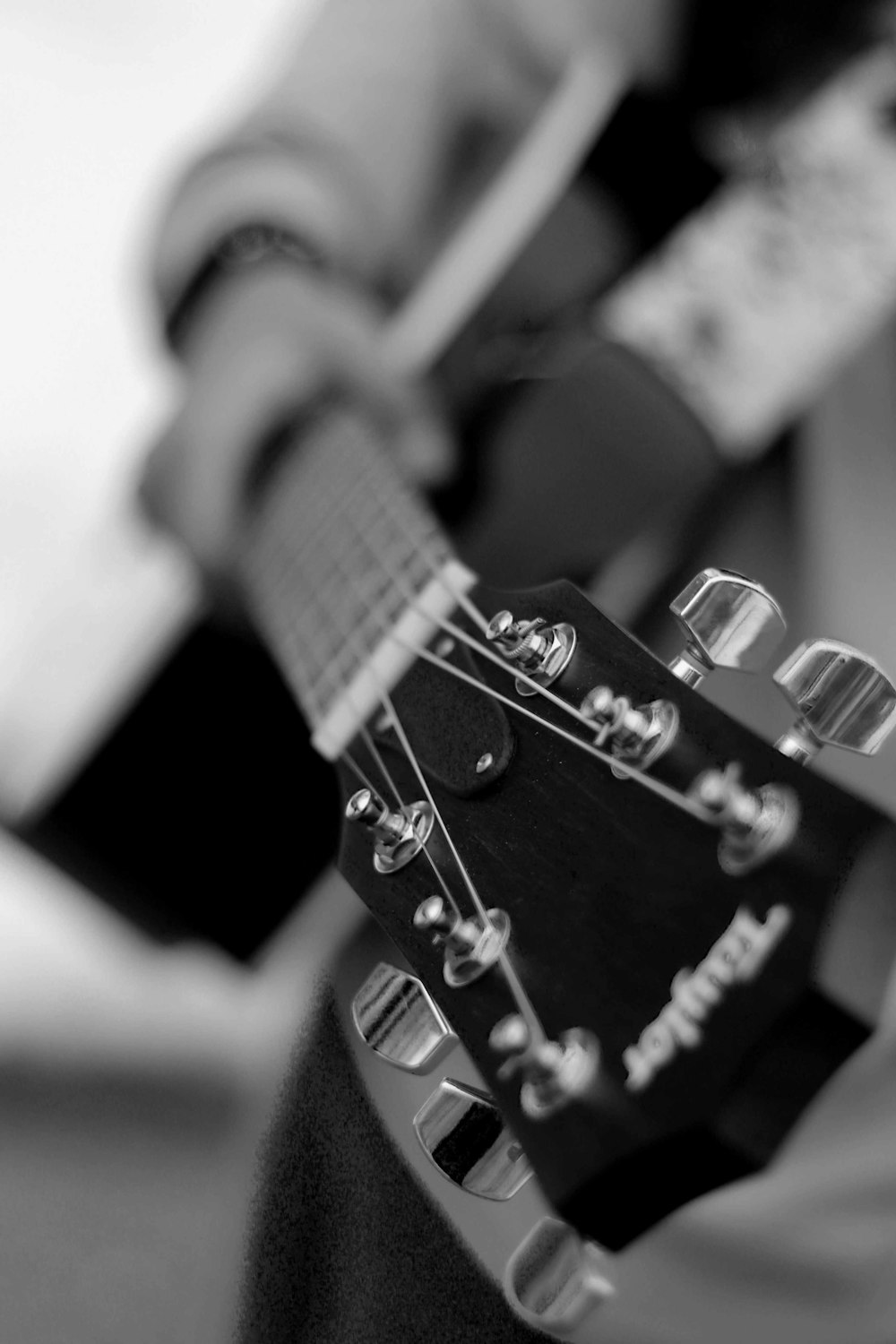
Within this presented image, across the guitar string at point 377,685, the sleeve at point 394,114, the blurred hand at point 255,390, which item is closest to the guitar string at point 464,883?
the guitar string at point 377,685

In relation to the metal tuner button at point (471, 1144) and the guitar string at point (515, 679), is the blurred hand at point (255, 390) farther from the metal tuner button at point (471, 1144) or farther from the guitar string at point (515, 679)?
the metal tuner button at point (471, 1144)

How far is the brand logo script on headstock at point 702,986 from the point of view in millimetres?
192

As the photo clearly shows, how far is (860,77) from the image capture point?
21.8 inches

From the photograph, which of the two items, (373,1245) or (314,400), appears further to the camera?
(314,400)

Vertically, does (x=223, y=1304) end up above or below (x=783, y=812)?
below

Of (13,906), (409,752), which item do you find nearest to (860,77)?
(409,752)

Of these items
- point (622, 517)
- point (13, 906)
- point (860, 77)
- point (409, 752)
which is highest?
point (860, 77)

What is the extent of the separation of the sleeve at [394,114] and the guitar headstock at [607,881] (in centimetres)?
52

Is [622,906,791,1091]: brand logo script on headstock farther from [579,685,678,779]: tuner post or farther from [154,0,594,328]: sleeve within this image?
[154,0,594,328]: sleeve

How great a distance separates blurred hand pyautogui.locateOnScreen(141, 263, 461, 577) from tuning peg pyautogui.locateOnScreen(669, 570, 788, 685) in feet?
1.20

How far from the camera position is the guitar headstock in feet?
0.64

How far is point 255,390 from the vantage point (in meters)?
0.61

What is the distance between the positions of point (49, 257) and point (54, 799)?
0.69m

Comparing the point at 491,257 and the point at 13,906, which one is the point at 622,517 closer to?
the point at 491,257
